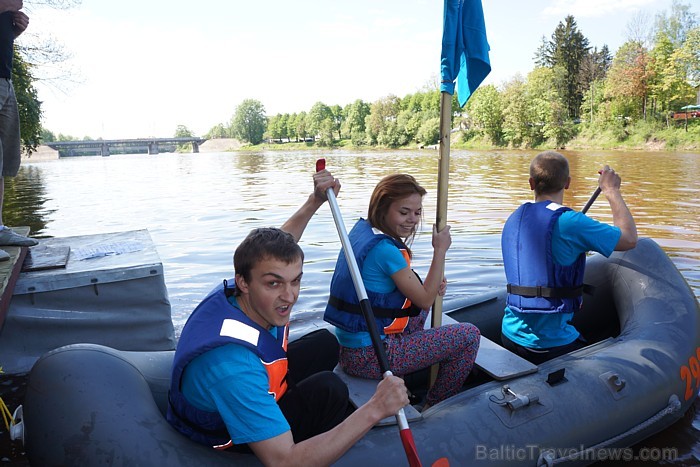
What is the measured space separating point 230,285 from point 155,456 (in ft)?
2.13

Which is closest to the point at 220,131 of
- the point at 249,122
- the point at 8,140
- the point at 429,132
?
the point at 249,122

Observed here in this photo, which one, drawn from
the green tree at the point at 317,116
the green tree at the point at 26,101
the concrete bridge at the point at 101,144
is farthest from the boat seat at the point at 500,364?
the green tree at the point at 317,116

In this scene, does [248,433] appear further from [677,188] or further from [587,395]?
[677,188]

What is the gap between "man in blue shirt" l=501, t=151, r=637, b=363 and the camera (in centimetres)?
298

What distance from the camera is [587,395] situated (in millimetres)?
2730

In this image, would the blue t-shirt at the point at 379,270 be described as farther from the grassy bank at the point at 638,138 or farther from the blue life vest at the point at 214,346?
the grassy bank at the point at 638,138

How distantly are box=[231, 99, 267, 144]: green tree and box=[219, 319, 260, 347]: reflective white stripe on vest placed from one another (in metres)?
111

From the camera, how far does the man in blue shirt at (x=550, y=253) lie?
2.98 m

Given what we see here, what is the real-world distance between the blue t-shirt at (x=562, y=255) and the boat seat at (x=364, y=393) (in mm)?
1034

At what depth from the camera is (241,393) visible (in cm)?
168

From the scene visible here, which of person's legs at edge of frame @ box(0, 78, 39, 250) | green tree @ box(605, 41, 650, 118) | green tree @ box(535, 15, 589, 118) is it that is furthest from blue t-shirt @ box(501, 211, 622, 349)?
green tree @ box(535, 15, 589, 118)

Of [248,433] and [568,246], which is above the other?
[568,246]

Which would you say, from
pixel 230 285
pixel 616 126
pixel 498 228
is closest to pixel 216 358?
pixel 230 285

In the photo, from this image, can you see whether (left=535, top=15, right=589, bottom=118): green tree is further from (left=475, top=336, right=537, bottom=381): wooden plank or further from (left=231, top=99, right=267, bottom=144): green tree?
(left=231, top=99, right=267, bottom=144): green tree
